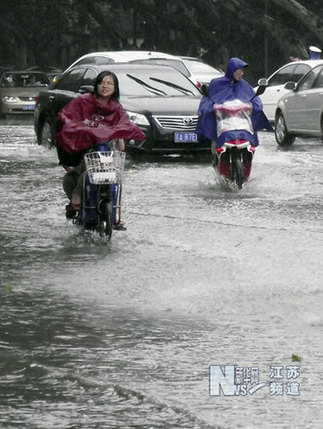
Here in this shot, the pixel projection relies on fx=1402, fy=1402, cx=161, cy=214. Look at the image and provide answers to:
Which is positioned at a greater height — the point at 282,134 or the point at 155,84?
the point at 155,84

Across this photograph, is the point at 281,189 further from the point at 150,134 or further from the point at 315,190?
the point at 150,134

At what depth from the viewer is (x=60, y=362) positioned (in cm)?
712

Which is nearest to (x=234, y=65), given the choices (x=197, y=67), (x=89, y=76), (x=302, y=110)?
(x=89, y=76)

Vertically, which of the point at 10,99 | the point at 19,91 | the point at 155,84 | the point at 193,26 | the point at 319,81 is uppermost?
the point at 193,26

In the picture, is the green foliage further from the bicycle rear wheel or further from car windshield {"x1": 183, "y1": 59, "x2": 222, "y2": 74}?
the bicycle rear wheel

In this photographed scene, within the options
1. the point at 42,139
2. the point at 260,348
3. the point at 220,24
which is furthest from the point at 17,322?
the point at 220,24

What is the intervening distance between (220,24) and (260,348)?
4216 cm

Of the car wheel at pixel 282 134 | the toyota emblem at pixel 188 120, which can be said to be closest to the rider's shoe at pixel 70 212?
the toyota emblem at pixel 188 120

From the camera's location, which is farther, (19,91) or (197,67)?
(19,91)

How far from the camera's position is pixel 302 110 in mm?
24828

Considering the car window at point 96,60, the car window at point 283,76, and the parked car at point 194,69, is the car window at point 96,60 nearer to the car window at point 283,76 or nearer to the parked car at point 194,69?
the parked car at point 194,69

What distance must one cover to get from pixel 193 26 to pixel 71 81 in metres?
26.9

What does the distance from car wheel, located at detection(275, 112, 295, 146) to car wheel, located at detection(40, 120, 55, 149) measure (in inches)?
174

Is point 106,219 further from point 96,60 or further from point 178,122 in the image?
point 96,60
